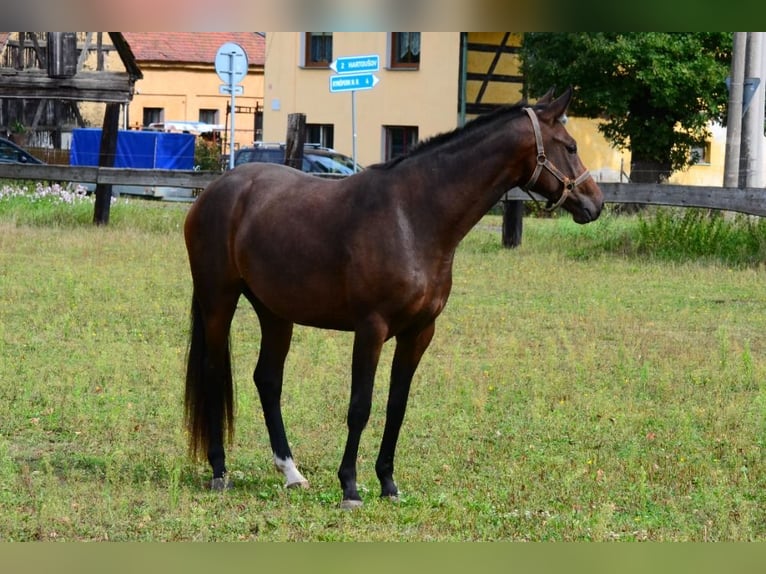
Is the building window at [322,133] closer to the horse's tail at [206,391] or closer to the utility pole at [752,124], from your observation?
the utility pole at [752,124]

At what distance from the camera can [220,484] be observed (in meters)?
6.42

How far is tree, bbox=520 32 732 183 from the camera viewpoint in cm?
2738

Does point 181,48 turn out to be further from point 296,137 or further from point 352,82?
point 296,137

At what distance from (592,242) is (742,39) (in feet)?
14.6

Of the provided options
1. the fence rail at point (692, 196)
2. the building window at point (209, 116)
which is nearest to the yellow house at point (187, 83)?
the building window at point (209, 116)

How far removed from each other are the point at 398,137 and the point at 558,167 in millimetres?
31577

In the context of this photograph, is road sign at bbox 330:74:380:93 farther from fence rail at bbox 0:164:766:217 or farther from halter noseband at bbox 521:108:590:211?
halter noseband at bbox 521:108:590:211

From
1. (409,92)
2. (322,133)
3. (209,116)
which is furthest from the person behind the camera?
(209,116)

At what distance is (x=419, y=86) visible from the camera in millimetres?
36062

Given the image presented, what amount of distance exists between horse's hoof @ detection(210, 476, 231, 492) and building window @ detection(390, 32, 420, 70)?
30.2 meters

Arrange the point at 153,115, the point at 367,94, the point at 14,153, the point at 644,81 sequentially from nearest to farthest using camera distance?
the point at 644,81 → the point at 14,153 → the point at 367,94 → the point at 153,115

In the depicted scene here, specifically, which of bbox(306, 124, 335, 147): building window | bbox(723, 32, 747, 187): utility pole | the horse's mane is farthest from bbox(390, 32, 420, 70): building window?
the horse's mane

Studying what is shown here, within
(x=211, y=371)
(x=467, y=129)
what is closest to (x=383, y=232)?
(x=467, y=129)

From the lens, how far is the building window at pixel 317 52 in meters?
37.8
